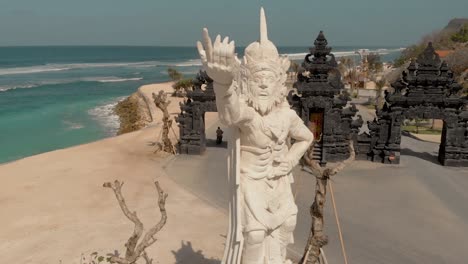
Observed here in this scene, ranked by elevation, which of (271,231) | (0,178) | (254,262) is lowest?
(0,178)

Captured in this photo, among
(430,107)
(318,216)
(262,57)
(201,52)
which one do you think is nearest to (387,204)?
(430,107)

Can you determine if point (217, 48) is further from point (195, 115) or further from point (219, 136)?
point (219, 136)

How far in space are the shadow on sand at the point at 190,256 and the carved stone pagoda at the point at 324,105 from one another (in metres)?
9.34

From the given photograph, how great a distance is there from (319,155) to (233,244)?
13.7 meters

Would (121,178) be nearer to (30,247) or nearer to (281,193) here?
(30,247)

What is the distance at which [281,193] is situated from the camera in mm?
5605

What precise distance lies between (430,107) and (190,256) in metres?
13.1

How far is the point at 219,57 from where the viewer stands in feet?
13.5

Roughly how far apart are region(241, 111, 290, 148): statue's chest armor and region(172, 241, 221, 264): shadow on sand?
202 inches

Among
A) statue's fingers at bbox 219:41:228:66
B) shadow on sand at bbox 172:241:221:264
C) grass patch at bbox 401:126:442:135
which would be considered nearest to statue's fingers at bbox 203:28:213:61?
statue's fingers at bbox 219:41:228:66

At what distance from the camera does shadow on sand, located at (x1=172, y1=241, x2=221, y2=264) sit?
967cm

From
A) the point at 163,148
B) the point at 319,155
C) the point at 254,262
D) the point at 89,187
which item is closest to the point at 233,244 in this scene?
the point at 254,262

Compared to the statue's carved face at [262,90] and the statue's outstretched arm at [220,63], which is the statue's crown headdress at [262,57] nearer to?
the statue's carved face at [262,90]

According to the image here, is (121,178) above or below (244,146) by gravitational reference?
below
